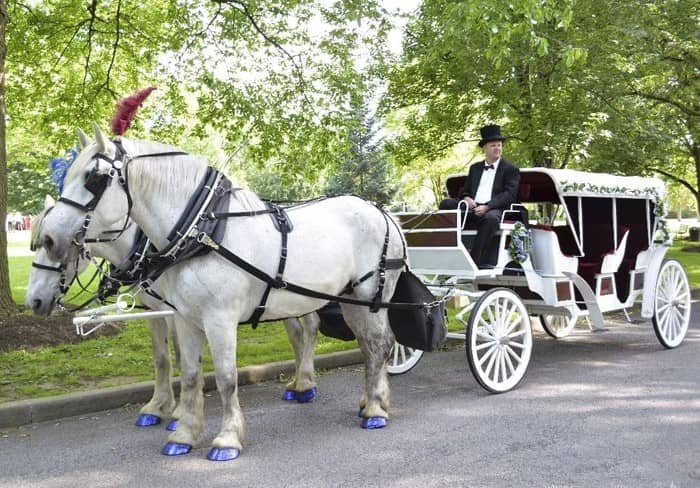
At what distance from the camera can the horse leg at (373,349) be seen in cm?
527

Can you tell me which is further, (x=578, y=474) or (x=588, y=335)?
(x=588, y=335)

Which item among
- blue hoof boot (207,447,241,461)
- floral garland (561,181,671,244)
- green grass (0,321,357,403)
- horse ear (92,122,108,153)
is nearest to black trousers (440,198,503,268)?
floral garland (561,181,671,244)

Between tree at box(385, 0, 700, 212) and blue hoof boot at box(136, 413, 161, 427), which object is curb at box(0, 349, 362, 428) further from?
tree at box(385, 0, 700, 212)

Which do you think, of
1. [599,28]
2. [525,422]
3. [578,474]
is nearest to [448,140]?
[599,28]

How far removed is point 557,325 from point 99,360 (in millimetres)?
5878

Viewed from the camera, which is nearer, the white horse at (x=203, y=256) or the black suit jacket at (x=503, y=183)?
the white horse at (x=203, y=256)

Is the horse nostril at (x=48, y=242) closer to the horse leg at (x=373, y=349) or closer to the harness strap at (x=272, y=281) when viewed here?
the harness strap at (x=272, y=281)

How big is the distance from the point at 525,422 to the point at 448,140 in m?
11.4

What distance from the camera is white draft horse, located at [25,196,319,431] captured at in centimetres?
416

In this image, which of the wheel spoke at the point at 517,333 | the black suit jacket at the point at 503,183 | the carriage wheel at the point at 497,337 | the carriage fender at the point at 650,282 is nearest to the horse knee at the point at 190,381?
the carriage wheel at the point at 497,337

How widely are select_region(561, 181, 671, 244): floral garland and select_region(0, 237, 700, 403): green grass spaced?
294cm

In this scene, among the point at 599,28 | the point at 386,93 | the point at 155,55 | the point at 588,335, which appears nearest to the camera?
the point at 588,335

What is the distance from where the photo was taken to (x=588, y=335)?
9.23 meters

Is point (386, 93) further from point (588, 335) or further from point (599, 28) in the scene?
point (588, 335)
